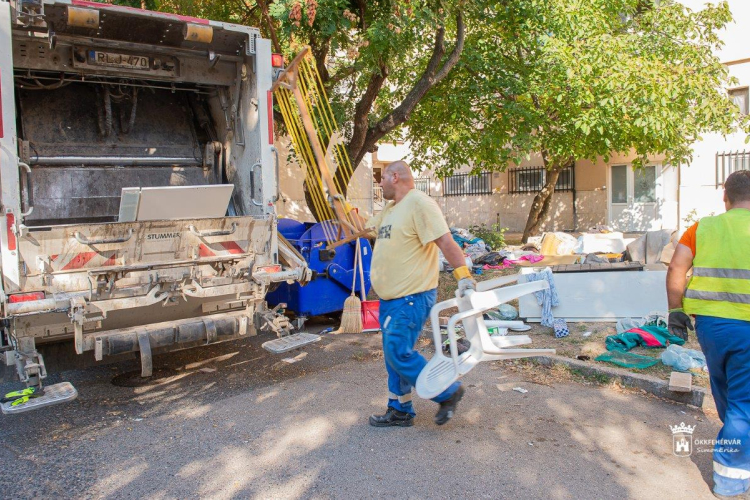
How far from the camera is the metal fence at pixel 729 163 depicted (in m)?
13.2

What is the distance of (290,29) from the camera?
714cm

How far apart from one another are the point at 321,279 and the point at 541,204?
902 centimetres

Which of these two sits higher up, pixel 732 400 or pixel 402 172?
pixel 402 172

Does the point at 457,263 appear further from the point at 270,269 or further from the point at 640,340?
the point at 640,340

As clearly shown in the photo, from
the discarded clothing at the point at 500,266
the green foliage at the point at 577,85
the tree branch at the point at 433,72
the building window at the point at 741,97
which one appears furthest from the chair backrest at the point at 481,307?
the building window at the point at 741,97

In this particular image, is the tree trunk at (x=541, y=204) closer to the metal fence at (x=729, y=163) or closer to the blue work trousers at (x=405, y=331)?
the metal fence at (x=729, y=163)

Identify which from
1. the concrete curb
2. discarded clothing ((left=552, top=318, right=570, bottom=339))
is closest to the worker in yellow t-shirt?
the concrete curb

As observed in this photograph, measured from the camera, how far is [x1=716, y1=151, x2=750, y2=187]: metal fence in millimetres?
13250

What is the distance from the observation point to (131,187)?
16.8ft

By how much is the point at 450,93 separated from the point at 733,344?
665 cm

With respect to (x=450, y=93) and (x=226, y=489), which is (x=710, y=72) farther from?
(x=226, y=489)

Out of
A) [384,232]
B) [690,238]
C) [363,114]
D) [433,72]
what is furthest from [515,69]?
[690,238]

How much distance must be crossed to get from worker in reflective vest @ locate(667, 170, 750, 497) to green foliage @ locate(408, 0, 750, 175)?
5091mm

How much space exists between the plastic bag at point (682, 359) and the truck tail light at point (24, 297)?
4557mm
